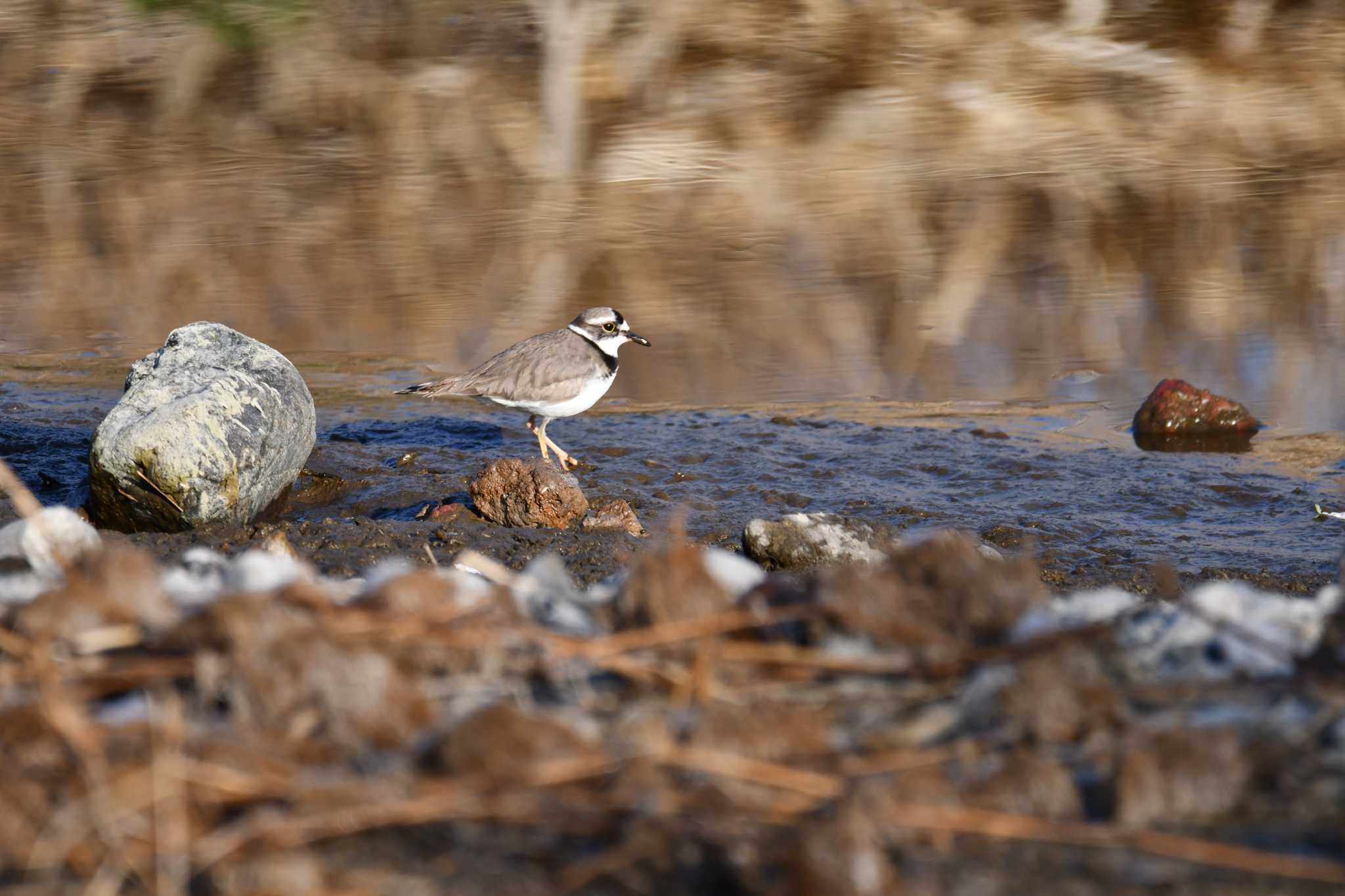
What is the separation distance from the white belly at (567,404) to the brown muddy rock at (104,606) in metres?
4.29

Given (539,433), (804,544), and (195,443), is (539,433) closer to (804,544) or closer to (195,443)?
(195,443)

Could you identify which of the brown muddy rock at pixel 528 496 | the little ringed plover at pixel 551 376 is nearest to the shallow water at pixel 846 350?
the little ringed plover at pixel 551 376

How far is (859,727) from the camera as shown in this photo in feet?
6.48

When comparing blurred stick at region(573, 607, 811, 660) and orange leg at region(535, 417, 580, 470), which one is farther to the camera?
orange leg at region(535, 417, 580, 470)

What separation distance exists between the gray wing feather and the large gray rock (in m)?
1.18

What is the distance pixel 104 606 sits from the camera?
2.08 metres

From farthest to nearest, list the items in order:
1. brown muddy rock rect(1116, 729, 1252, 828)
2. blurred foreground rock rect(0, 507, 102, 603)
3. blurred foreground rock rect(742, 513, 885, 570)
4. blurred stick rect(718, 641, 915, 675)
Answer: blurred foreground rock rect(742, 513, 885, 570) → blurred foreground rock rect(0, 507, 102, 603) → blurred stick rect(718, 641, 915, 675) → brown muddy rock rect(1116, 729, 1252, 828)

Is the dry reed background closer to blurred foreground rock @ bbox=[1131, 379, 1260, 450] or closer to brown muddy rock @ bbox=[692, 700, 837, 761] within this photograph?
blurred foreground rock @ bbox=[1131, 379, 1260, 450]

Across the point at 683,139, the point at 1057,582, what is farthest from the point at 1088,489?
the point at 683,139

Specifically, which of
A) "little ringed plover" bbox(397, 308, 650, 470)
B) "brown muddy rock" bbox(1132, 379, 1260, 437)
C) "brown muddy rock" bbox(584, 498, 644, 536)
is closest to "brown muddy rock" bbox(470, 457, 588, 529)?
"brown muddy rock" bbox(584, 498, 644, 536)

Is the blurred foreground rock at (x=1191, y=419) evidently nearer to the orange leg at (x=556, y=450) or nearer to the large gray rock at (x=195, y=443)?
the orange leg at (x=556, y=450)

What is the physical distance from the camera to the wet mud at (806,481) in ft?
16.0

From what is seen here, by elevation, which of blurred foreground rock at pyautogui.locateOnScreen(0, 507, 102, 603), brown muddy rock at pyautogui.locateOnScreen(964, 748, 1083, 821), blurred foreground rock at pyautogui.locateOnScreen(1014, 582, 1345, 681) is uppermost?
brown muddy rock at pyautogui.locateOnScreen(964, 748, 1083, 821)

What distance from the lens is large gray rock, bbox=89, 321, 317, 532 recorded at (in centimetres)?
505
